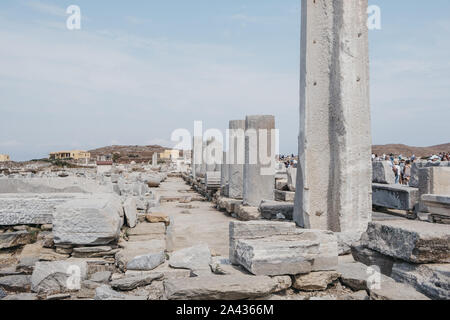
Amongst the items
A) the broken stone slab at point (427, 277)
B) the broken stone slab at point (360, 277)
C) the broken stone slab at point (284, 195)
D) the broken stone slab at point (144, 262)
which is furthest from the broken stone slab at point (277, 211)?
the broken stone slab at point (427, 277)

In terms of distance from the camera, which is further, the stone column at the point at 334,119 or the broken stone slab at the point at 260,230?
the stone column at the point at 334,119

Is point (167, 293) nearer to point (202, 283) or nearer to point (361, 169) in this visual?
point (202, 283)

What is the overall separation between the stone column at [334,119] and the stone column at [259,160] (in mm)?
4115

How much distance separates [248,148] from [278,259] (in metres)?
6.77

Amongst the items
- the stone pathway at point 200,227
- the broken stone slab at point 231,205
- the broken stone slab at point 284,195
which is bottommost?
the stone pathway at point 200,227

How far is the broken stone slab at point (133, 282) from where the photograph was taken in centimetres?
364

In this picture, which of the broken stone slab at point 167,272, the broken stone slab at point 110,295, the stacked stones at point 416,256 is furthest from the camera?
the broken stone slab at point 167,272

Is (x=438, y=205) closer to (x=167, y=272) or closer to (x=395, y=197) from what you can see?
(x=395, y=197)

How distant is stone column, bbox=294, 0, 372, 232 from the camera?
534cm

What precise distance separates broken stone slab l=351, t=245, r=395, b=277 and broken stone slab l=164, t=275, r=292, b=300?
4.67 ft

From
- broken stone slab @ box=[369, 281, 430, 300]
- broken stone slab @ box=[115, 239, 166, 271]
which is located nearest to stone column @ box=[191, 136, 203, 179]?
broken stone slab @ box=[115, 239, 166, 271]

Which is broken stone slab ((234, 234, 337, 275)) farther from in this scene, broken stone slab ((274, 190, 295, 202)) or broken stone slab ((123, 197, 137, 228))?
broken stone slab ((274, 190, 295, 202))

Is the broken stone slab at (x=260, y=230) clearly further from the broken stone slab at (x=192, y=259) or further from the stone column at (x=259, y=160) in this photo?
the stone column at (x=259, y=160)
